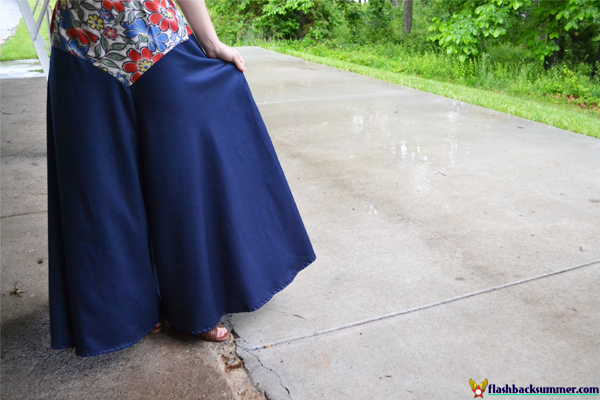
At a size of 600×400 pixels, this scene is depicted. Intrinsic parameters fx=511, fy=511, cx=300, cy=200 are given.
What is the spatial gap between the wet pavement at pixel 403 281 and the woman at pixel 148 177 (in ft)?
0.70

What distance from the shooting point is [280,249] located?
6.76 ft

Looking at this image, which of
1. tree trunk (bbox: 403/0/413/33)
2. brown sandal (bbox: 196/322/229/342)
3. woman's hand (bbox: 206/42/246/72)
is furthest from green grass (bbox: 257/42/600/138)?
tree trunk (bbox: 403/0/413/33)

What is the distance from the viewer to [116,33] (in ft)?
5.38

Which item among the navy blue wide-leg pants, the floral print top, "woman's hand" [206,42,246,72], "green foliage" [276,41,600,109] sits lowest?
"green foliage" [276,41,600,109]

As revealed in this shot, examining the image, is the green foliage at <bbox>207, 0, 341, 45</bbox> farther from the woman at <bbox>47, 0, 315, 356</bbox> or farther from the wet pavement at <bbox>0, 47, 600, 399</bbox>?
the woman at <bbox>47, 0, 315, 356</bbox>

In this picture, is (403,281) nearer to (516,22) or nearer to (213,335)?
(213,335)

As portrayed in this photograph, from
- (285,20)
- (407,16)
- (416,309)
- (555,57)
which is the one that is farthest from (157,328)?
(407,16)

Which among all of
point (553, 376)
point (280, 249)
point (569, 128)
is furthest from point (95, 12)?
point (569, 128)

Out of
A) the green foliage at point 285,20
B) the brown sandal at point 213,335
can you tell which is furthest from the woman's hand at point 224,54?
the green foliage at point 285,20

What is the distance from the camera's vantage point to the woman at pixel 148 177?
1664 mm

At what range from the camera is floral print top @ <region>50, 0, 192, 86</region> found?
1.62 m

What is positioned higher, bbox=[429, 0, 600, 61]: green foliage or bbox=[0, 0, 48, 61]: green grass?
bbox=[429, 0, 600, 61]: green foliage

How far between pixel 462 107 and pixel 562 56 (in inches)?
265
